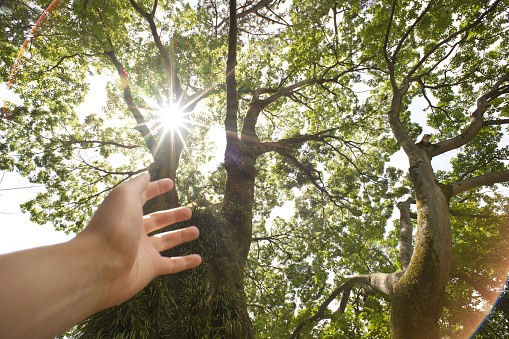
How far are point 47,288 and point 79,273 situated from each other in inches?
4.7

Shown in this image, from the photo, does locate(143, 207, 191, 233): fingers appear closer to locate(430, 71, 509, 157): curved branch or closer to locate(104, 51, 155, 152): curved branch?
locate(430, 71, 509, 157): curved branch

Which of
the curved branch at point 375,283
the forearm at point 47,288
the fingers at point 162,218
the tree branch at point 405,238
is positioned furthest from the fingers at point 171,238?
the tree branch at point 405,238

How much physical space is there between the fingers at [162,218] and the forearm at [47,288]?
1.83ft

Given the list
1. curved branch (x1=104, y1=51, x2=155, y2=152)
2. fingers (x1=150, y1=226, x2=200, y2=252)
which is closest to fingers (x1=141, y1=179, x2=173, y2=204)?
fingers (x1=150, y1=226, x2=200, y2=252)

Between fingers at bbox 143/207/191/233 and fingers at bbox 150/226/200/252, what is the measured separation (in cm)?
8

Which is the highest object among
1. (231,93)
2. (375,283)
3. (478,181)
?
(231,93)

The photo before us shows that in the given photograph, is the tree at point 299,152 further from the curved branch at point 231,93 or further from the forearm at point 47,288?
the forearm at point 47,288

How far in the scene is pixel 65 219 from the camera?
29.0 feet

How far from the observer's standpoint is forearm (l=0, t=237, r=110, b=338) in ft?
2.32

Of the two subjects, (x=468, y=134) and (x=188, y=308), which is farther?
Answer: (x=468, y=134)

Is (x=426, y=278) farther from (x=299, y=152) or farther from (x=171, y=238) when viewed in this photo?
(x=299, y=152)

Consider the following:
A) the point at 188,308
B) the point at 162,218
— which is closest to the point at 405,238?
the point at 188,308

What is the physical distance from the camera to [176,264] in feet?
5.21

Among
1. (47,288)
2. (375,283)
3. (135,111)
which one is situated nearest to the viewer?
(47,288)
